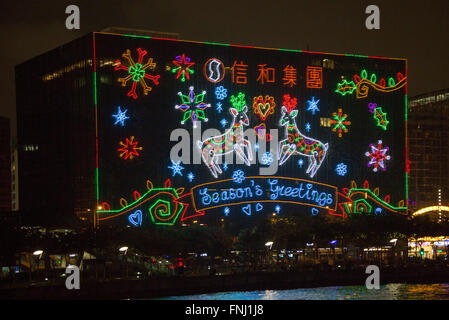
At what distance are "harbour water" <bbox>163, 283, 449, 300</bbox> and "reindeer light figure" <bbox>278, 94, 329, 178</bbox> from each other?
2414 centimetres

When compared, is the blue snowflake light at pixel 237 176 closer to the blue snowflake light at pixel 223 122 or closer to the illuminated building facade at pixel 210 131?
the illuminated building facade at pixel 210 131

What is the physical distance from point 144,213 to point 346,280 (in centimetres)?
2331

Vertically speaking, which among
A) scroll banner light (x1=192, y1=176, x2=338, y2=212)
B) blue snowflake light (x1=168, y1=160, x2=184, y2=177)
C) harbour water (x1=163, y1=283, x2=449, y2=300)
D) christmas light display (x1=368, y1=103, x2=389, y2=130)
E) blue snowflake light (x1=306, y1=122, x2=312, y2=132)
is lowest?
harbour water (x1=163, y1=283, x2=449, y2=300)

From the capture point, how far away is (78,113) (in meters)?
90.8

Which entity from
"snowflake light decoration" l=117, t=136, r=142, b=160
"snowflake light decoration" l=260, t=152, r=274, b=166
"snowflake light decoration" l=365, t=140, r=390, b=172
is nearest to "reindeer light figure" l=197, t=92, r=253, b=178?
"snowflake light decoration" l=260, t=152, r=274, b=166

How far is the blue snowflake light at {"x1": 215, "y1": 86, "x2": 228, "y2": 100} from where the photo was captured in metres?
90.0

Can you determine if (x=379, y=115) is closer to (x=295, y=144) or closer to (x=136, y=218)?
(x=295, y=144)

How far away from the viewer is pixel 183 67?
88.6 metres

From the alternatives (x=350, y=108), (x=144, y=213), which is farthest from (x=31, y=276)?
(x=350, y=108)

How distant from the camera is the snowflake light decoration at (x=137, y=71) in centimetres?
8625

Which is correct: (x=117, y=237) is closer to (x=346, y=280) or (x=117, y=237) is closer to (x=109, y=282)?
(x=109, y=282)

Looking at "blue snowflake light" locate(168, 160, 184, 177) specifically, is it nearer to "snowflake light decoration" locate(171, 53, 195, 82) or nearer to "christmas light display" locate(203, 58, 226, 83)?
"snowflake light decoration" locate(171, 53, 195, 82)

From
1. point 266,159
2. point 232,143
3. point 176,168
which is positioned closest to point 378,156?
point 266,159

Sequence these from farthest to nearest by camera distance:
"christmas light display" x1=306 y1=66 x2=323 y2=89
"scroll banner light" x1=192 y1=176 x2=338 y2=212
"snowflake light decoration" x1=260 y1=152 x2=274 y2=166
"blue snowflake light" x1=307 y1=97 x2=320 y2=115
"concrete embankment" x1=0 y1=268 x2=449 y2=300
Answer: "christmas light display" x1=306 y1=66 x2=323 y2=89, "blue snowflake light" x1=307 y1=97 x2=320 y2=115, "snowflake light decoration" x1=260 y1=152 x2=274 y2=166, "scroll banner light" x1=192 y1=176 x2=338 y2=212, "concrete embankment" x1=0 y1=268 x2=449 y2=300
